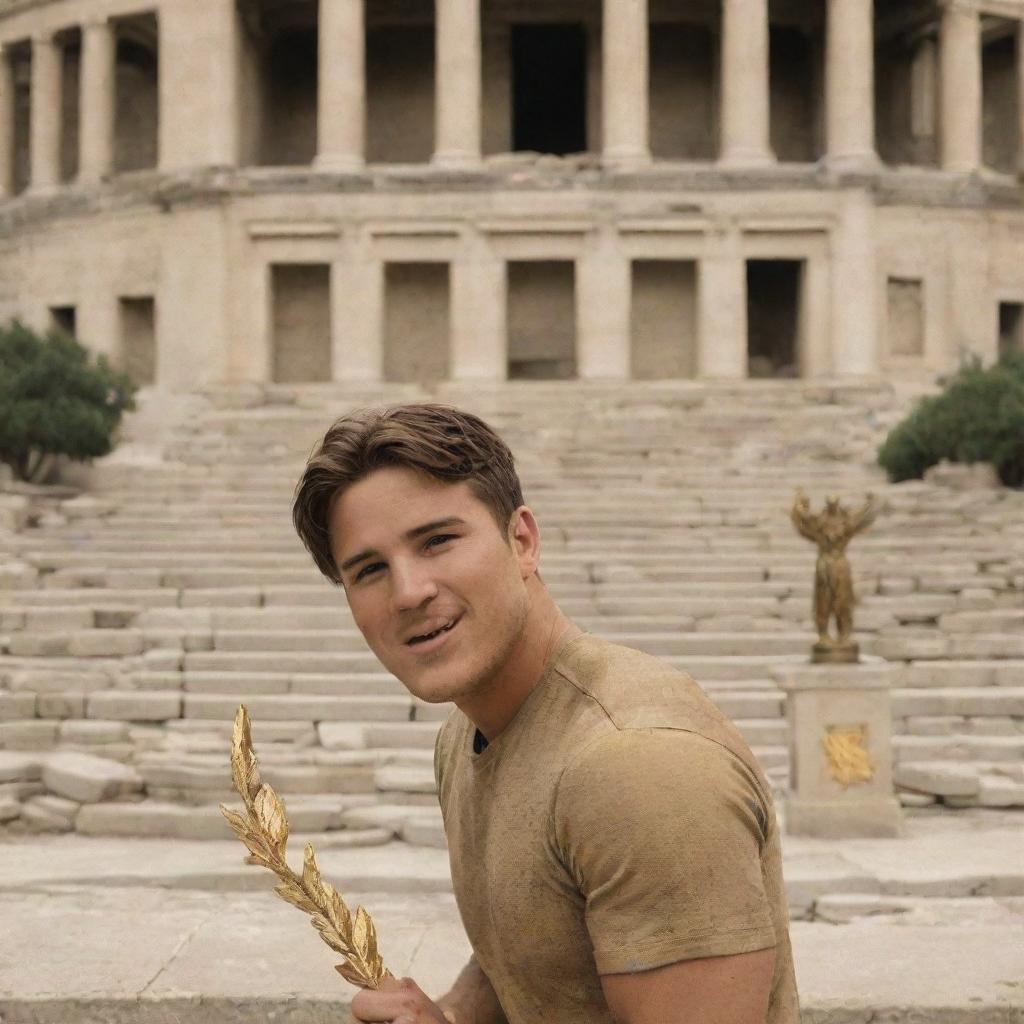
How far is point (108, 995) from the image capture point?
565 centimetres

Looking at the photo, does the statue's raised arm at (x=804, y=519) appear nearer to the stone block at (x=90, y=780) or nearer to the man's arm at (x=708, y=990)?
the stone block at (x=90, y=780)

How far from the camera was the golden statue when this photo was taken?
941 cm

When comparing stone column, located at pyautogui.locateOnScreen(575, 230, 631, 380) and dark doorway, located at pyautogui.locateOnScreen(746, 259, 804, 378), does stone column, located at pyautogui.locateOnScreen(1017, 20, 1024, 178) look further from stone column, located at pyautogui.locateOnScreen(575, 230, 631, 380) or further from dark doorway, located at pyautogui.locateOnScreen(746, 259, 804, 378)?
stone column, located at pyautogui.locateOnScreen(575, 230, 631, 380)

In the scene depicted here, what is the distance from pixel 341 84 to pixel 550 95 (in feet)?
26.6

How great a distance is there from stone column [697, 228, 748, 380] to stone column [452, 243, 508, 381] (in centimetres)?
427

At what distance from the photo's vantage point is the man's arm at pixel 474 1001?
8.00 ft

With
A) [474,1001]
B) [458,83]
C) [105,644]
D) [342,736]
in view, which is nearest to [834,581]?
→ [342,736]

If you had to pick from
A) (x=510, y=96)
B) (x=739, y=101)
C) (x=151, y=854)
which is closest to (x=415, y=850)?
(x=151, y=854)

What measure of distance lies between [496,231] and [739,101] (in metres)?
6.14

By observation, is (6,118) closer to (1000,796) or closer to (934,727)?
(934,727)

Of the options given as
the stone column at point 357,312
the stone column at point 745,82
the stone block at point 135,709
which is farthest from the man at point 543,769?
the stone column at point 745,82

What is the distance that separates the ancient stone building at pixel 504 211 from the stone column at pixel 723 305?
6 centimetres

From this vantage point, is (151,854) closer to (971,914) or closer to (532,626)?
(971,914)

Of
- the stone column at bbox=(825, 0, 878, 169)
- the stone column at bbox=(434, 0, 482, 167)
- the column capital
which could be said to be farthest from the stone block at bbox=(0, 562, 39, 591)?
the column capital
